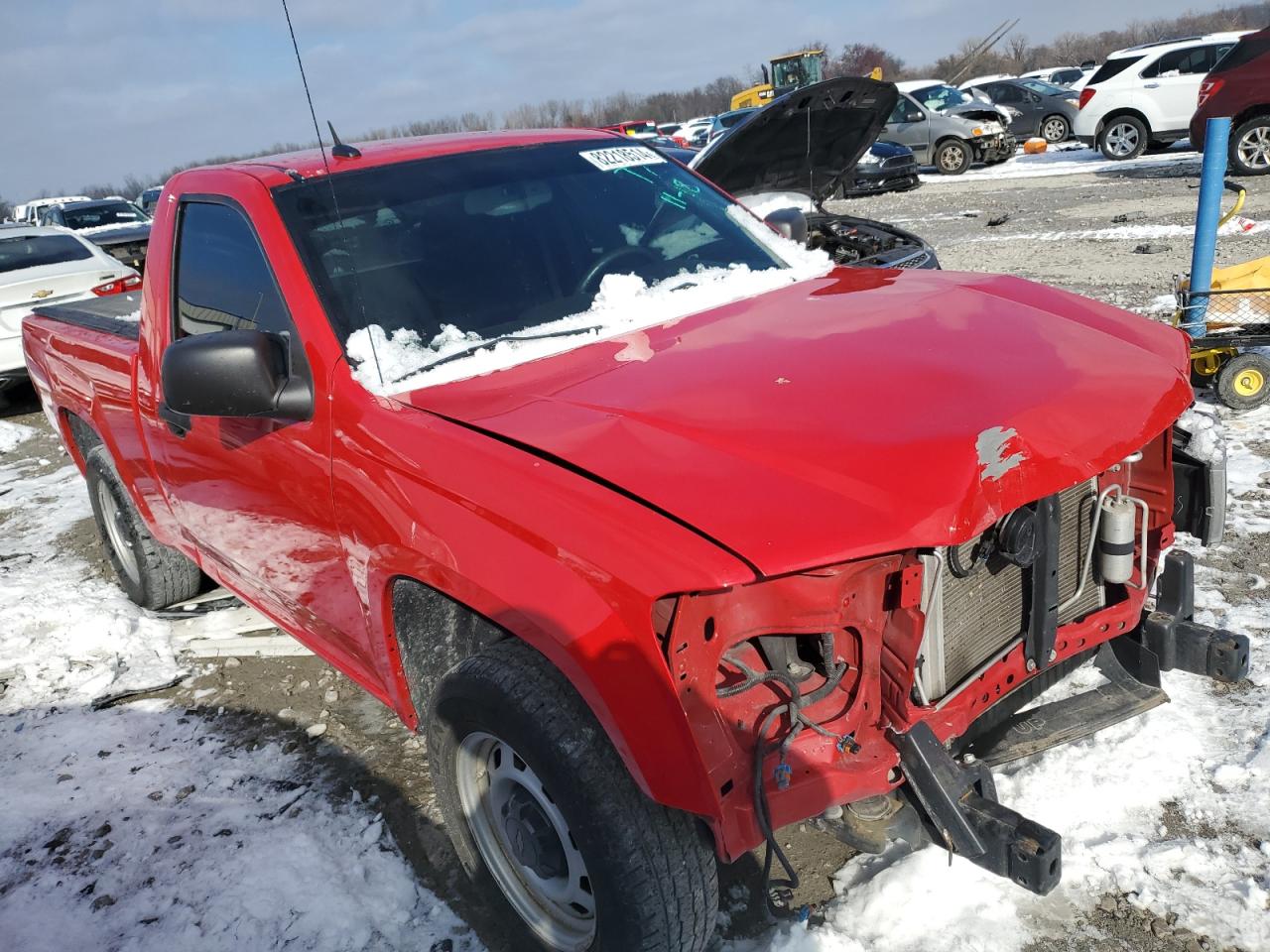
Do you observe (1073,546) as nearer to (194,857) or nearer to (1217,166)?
(194,857)

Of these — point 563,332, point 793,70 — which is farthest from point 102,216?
point 793,70

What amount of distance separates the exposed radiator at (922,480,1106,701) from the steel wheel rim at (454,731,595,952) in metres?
0.89

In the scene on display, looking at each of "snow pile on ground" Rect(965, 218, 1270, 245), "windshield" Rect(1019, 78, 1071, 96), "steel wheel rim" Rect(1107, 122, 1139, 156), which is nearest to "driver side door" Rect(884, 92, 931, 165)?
"steel wheel rim" Rect(1107, 122, 1139, 156)

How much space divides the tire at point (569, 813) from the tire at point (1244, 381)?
15.5 feet

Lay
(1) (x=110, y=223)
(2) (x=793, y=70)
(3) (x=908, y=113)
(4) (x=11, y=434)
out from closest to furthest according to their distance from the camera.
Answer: (4) (x=11, y=434) → (1) (x=110, y=223) → (3) (x=908, y=113) → (2) (x=793, y=70)

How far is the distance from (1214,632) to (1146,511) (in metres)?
0.42

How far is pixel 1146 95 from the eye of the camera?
15641 millimetres

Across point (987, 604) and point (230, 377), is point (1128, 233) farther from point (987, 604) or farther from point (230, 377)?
point (230, 377)

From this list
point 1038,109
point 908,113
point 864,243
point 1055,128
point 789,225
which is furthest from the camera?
point 1055,128

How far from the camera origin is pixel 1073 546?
241cm

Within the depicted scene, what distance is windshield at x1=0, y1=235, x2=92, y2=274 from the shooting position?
362 inches

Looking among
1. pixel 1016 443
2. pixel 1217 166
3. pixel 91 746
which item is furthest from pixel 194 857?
pixel 1217 166

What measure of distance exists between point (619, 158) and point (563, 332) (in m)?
1.10

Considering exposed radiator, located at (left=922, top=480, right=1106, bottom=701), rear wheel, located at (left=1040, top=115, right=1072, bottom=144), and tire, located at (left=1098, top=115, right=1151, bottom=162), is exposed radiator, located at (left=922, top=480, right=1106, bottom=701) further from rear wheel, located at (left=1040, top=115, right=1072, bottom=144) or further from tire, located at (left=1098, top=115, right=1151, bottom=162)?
rear wheel, located at (left=1040, top=115, right=1072, bottom=144)
